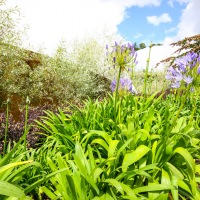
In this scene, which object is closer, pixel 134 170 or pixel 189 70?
pixel 134 170

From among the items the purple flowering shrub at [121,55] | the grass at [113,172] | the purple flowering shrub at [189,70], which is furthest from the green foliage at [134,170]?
the purple flowering shrub at [121,55]

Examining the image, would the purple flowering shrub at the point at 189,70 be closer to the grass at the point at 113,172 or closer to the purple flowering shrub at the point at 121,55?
the grass at the point at 113,172

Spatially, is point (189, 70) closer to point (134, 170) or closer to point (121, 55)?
Result: point (121, 55)

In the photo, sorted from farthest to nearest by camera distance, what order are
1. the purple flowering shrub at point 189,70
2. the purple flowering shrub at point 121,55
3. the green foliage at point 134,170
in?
the purple flowering shrub at point 121,55 < the purple flowering shrub at point 189,70 < the green foliage at point 134,170

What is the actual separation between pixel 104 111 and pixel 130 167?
1436 millimetres

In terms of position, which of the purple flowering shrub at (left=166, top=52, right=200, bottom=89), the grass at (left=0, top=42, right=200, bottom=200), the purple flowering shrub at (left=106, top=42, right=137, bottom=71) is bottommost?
the grass at (left=0, top=42, right=200, bottom=200)

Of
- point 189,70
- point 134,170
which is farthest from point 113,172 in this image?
point 189,70

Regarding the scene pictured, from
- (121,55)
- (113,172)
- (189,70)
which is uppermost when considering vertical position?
(121,55)

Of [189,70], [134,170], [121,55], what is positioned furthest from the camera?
[121,55]

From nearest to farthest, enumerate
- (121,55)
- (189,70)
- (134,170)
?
(134,170) < (189,70) < (121,55)

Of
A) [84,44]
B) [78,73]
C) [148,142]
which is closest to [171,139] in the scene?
[148,142]

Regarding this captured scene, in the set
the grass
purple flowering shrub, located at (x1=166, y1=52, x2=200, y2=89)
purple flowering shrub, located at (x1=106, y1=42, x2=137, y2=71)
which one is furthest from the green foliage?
purple flowering shrub, located at (x1=106, y1=42, x2=137, y2=71)

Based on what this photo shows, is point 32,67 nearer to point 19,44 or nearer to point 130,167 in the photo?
point 19,44

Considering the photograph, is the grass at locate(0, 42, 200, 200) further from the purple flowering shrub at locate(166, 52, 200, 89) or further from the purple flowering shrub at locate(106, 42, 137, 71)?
the purple flowering shrub at locate(106, 42, 137, 71)
